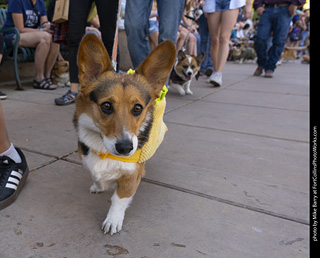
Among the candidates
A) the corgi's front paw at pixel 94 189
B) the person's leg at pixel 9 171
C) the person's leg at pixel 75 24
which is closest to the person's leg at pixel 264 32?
the person's leg at pixel 75 24

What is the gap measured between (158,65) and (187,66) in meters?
4.81

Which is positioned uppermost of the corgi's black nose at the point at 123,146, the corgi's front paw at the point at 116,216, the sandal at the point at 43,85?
the corgi's black nose at the point at 123,146

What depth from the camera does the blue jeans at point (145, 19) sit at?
3693 mm

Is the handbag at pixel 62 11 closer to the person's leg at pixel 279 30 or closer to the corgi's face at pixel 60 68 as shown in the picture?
the corgi's face at pixel 60 68

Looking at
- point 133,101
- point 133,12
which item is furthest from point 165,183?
point 133,12

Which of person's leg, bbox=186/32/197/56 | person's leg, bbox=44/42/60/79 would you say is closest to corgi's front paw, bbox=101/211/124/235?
person's leg, bbox=44/42/60/79

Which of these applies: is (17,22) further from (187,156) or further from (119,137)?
(119,137)

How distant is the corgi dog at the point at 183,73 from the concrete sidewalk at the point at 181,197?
2.13 m

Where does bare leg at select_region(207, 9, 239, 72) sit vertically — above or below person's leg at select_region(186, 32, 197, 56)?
above

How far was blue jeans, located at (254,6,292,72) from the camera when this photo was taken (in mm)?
7961

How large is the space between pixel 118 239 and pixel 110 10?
2873 mm

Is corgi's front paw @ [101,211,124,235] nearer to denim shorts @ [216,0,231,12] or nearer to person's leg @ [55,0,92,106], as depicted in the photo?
person's leg @ [55,0,92,106]

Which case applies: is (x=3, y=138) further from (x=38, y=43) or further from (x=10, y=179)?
(x=38, y=43)

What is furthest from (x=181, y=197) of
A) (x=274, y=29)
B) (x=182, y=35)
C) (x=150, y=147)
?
(x=274, y=29)
